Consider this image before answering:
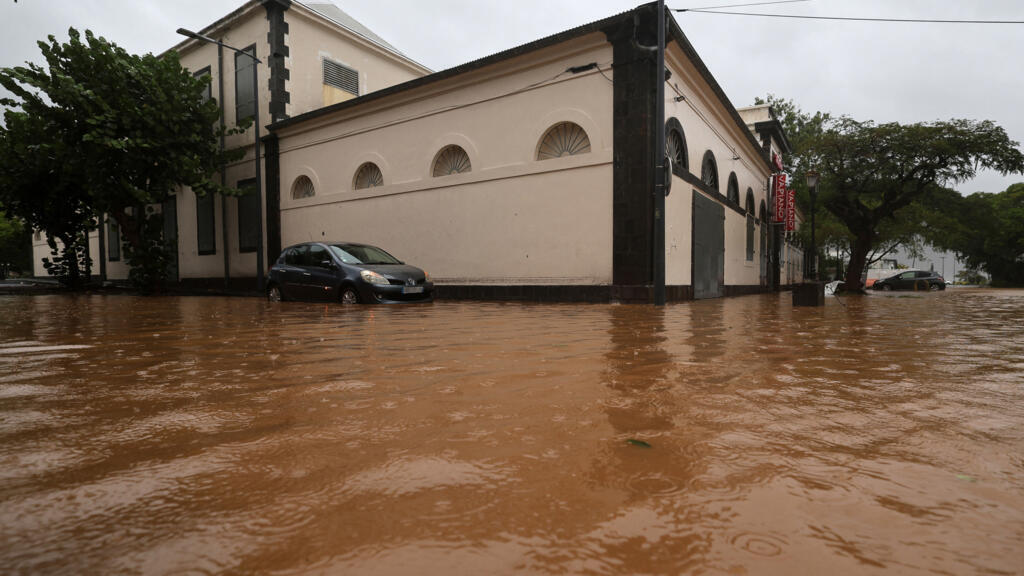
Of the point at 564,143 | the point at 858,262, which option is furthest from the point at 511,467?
the point at 858,262

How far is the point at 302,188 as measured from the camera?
16.4 meters

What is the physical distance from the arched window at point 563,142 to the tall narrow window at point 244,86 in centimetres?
1073

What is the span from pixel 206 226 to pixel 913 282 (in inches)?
1461

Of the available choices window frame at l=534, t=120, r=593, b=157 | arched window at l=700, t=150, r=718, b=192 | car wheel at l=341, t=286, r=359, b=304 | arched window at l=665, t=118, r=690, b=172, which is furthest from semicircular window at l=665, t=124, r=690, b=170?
car wheel at l=341, t=286, r=359, b=304

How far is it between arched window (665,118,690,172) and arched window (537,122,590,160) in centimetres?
193

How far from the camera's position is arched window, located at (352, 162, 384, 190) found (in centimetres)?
1448

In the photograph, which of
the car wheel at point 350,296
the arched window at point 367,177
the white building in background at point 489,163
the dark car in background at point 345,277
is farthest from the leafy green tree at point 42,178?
the car wheel at point 350,296

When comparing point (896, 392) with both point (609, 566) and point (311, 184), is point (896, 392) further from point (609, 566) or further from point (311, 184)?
point (311, 184)

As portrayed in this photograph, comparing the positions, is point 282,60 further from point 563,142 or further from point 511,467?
point 511,467

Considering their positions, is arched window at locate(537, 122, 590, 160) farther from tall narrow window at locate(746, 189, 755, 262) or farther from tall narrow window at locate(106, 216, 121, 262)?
tall narrow window at locate(106, 216, 121, 262)

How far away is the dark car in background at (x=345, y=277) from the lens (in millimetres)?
9102

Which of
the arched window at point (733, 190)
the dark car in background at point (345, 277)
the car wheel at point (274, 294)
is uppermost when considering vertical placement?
the arched window at point (733, 190)

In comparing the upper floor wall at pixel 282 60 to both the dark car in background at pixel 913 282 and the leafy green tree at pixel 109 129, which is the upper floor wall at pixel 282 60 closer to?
the leafy green tree at pixel 109 129

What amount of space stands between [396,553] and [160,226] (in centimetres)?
1958
